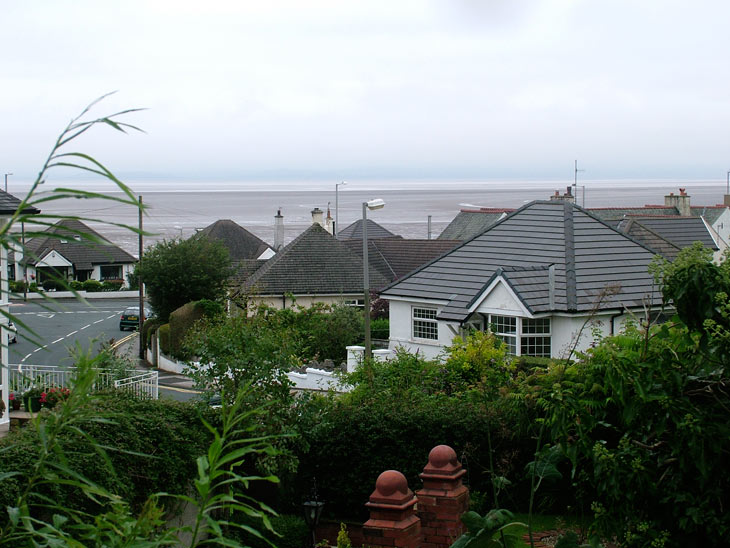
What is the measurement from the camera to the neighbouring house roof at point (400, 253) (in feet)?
166

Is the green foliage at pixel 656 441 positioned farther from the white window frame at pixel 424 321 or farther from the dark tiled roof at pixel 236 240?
the dark tiled roof at pixel 236 240

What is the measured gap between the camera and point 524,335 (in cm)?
2581

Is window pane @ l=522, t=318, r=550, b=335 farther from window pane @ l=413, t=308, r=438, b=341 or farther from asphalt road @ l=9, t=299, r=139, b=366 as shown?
asphalt road @ l=9, t=299, r=139, b=366

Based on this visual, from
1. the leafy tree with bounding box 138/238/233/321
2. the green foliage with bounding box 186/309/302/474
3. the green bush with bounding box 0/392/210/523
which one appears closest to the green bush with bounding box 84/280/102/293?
the leafy tree with bounding box 138/238/233/321

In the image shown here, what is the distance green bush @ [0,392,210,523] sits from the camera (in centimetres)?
945

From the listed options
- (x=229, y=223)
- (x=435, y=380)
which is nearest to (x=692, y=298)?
(x=435, y=380)

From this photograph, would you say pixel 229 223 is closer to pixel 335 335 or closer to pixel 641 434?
pixel 335 335

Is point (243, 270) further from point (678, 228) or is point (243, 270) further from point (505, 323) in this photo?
point (505, 323)

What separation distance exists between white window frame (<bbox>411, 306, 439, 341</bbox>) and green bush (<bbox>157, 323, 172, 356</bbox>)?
1682 cm

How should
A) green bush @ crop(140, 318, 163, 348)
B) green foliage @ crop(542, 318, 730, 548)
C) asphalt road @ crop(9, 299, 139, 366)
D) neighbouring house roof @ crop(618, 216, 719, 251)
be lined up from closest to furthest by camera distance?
green foliage @ crop(542, 318, 730, 548) < asphalt road @ crop(9, 299, 139, 366) < neighbouring house roof @ crop(618, 216, 719, 251) < green bush @ crop(140, 318, 163, 348)

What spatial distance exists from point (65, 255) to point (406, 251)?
45378 mm

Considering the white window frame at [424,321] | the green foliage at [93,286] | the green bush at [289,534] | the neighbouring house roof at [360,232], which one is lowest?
the green bush at [289,534]

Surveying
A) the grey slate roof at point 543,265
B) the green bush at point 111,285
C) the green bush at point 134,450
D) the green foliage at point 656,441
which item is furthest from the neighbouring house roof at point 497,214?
the green foliage at point 656,441

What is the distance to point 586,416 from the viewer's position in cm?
813
